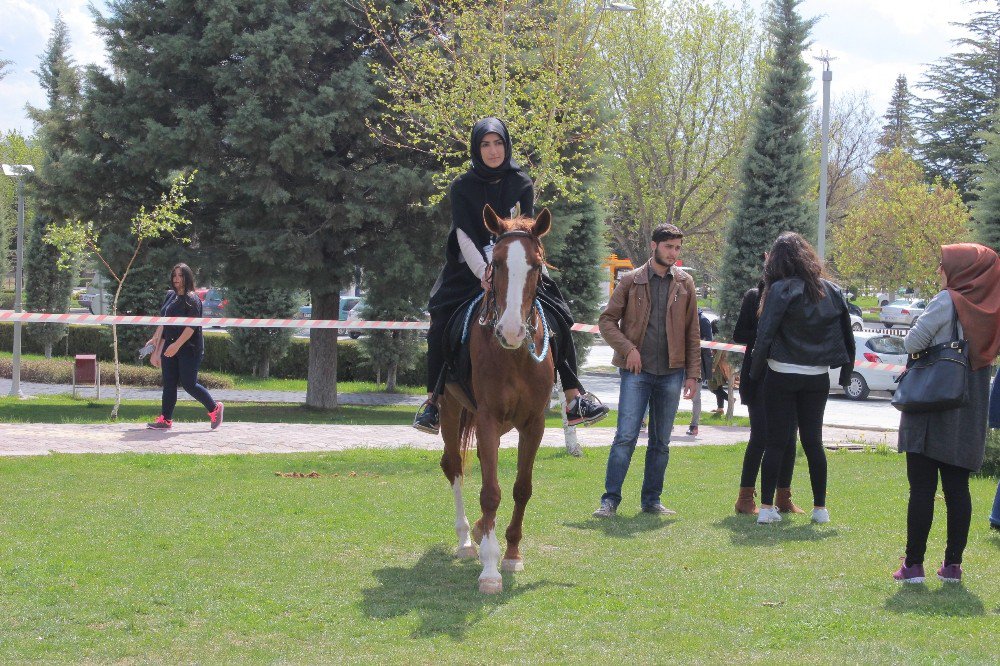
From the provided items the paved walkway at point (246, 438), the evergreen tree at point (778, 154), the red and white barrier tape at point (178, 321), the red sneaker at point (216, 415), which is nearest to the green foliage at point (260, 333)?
the red and white barrier tape at point (178, 321)

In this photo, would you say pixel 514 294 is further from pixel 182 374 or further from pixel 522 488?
pixel 182 374

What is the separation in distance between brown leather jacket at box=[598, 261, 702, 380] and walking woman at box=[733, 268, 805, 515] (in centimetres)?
42

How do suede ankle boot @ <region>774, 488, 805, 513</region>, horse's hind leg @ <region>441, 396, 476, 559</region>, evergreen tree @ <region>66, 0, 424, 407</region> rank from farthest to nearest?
1. evergreen tree @ <region>66, 0, 424, 407</region>
2. suede ankle boot @ <region>774, 488, 805, 513</region>
3. horse's hind leg @ <region>441, 396, 476, 559</region>

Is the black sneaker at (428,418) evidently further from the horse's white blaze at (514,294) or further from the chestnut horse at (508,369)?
the horse's white blaze at (514,294)

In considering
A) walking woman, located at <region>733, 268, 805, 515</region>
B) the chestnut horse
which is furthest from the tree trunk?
the chestnut horse

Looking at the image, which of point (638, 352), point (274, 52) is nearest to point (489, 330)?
point (638, 352)

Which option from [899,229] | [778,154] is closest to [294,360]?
[778,154]

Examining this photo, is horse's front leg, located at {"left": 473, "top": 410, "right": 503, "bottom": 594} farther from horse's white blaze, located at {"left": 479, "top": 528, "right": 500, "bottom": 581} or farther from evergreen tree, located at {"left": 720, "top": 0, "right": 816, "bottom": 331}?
evergreen tree, located at {"left": 720, "top": 0, "right": 816, "bottom": 331}

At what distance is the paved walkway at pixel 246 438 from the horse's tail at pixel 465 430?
5.40m

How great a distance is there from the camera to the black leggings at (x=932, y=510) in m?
6.15

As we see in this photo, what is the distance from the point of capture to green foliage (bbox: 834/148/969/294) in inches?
1657

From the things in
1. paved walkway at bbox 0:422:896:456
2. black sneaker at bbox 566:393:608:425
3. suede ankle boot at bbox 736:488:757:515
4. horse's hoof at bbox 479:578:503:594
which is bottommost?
paved walkway at bbox 0:422:896:456

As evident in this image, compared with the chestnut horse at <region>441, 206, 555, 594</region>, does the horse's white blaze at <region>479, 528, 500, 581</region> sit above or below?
below

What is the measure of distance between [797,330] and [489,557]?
313cm
